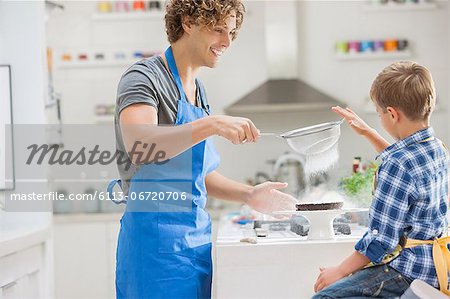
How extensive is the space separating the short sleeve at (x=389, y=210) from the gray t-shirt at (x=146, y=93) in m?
0.56

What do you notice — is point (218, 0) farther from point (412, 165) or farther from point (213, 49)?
point (412, 165)

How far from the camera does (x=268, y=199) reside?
6.86ft

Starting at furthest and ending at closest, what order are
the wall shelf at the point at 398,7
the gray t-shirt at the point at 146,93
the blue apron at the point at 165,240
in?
the wall shelf at the point at 398,7 < the blue apron at the point at 165,240 < the gray t-shirt at the point at 146,93

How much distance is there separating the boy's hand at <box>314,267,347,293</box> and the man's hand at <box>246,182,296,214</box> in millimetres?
323

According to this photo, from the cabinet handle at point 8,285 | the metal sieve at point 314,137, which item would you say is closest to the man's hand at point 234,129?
the metal sieve at point 314,137

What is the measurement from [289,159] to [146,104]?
9.89ft

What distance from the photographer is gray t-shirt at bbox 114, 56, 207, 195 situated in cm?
172

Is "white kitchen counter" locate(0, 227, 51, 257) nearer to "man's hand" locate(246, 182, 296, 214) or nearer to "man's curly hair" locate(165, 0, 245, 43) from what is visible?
"man's hand" locate(246, 182, 296, 214)

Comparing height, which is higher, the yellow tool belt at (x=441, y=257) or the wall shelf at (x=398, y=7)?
the wall shelf at (x=398, y=7)

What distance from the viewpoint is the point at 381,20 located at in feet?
15.6

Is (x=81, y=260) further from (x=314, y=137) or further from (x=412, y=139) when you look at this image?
(x=412, y=139)

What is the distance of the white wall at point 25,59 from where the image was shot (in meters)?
2.92

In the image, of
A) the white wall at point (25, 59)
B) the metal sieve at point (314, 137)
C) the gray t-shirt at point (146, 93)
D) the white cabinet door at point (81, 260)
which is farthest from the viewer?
the white cabinet door at point (81, 260)

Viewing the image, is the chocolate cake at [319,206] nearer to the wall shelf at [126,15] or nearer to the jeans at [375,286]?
the jeans at [375,286]
